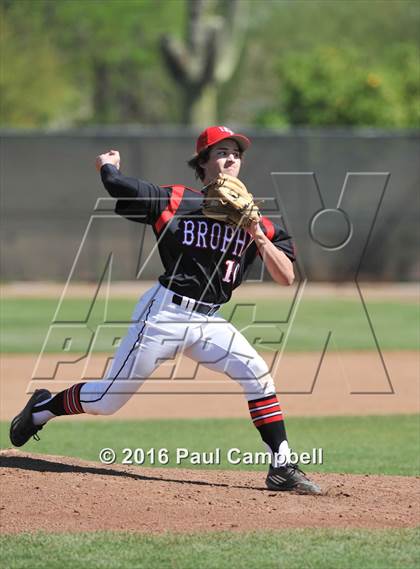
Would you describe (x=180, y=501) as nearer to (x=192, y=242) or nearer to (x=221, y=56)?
(x=192, y=242)

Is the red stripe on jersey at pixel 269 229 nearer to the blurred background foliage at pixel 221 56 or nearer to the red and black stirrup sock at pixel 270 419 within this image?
the red and black stirrup sock at pixel 270 419

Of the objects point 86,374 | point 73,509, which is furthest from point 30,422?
point 86,374

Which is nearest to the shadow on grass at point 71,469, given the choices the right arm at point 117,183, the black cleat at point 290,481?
the black cleat at point 290,481

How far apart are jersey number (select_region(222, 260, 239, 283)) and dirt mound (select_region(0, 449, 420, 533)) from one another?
1.18 meters

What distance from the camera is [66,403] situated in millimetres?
6094

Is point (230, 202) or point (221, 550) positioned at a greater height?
point (230, 202)

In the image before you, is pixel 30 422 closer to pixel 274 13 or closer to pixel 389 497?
pixel 389 497

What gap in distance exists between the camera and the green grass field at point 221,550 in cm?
459

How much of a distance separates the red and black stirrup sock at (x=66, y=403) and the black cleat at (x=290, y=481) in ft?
3.87

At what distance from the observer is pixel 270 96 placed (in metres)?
52.8

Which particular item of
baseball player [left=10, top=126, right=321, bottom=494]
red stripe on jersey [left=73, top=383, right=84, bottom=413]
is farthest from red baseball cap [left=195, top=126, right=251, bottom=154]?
red stripe on jersey [left=73, top=383, right=84, bottom=413]

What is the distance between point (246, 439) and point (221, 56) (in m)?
18.6

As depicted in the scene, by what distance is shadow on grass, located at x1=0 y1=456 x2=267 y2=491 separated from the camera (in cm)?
606

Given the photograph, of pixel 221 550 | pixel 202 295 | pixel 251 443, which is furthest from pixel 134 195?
pixel 251 443
